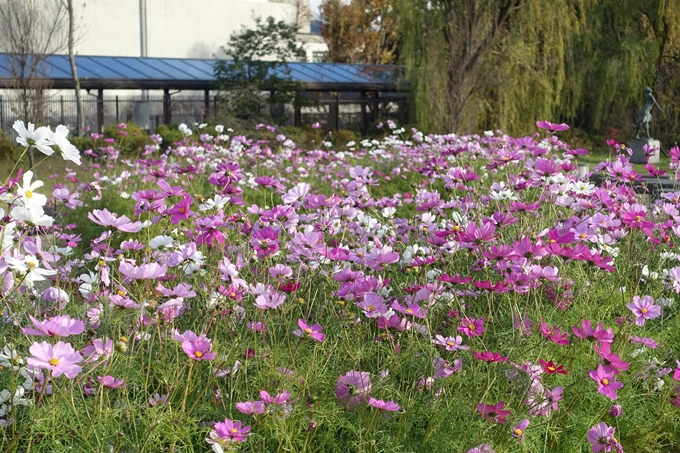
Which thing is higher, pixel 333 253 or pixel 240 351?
pixel 333 253

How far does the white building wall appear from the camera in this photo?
2661 cm

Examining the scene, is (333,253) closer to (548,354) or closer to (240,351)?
(240,351)

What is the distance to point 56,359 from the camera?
5.24 ft

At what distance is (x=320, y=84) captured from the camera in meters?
21.9

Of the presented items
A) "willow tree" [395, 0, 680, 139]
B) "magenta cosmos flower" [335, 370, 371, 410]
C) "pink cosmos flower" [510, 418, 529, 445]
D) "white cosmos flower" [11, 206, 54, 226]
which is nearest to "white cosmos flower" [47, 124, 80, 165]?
"white cosmos flower" [11, 206, 54, 226]

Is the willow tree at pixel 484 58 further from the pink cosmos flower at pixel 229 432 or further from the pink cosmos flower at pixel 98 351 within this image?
the pink cosmos flower at pixel 229 432

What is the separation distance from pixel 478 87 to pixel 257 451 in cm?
1398

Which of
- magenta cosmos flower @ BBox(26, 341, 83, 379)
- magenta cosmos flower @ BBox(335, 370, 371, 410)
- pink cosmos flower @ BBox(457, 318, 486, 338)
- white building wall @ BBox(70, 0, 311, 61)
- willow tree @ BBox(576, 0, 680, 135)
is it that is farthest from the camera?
white building wall @ BBox(70, 0, 311, 61)

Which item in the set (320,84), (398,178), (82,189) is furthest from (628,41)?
(82,189)

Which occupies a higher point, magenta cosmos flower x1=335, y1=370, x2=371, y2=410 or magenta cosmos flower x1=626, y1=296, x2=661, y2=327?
magenta cosmos flower x1=626, y1=296, x2=661, y2=327

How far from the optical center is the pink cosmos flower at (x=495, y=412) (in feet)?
6.51

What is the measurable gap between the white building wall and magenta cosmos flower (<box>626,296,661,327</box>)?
2511 cm

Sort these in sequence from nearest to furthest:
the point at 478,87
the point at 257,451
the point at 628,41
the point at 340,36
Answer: the point at 257,451, the point at 478,87, the point at 628,41, the point at 340,36

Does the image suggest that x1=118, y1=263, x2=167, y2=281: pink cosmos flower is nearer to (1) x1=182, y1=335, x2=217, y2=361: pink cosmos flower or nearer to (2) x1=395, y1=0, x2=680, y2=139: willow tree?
(1) x1=182, y1=335, x2=217, y2=361: pink cosmos flower
